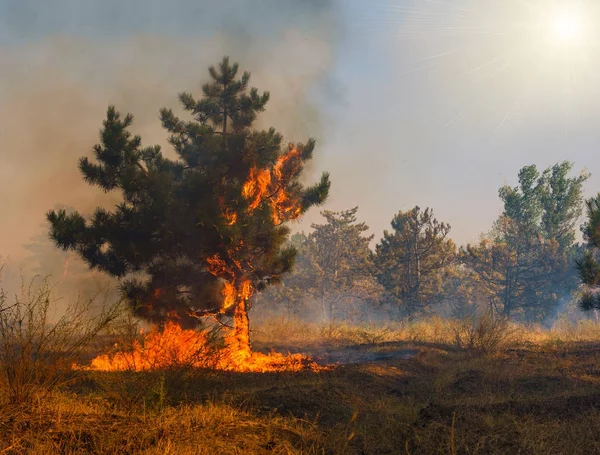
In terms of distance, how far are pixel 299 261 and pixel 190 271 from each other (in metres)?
43.3

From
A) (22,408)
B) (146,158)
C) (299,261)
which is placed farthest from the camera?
(299,261)

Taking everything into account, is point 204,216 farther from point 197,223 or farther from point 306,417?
point 306,417

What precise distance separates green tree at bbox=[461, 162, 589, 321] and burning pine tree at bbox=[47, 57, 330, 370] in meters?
25.7

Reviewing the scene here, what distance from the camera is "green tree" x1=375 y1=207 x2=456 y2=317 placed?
35.8 meters

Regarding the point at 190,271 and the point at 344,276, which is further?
the point at 344,276

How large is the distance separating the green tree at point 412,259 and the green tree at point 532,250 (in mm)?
3366

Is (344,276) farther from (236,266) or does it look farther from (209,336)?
(209,336)

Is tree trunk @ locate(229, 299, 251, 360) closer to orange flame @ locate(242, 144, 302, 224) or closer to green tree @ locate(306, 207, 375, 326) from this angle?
orange flame @ locate(242, 144, 302, 224)

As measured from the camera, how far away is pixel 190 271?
16.1 metres

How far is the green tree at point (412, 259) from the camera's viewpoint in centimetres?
3575

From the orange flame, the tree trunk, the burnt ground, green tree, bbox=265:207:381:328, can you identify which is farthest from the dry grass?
green tree, bbox=265:207:381:328

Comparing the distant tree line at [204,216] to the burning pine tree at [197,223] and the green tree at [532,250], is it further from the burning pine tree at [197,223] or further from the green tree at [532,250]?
the green tree at [532,250]

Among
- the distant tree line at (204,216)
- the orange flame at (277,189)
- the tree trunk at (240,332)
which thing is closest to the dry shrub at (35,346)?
the distant tree line at (204,216)

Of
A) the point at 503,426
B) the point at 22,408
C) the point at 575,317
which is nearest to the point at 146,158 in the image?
the point at 22,408
